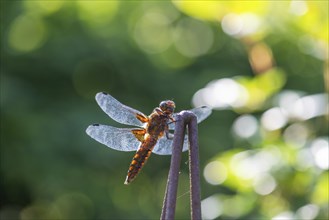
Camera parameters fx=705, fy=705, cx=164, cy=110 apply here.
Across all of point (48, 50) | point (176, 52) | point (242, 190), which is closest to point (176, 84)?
point (176, 52)

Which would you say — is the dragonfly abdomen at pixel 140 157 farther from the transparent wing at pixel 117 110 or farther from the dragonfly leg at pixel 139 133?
the transparent wing at pixel 117 110

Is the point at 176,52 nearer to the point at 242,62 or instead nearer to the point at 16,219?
the point at 242,62

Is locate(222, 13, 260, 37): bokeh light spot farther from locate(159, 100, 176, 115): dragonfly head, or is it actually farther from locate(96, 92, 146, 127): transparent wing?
locate(159, 100, 176, 115): dragonfly head

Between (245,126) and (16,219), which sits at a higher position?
(16,219)

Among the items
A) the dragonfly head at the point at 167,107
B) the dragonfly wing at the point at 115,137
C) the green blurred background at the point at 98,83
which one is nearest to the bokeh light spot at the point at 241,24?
the dragonfly wing at the point at 115,137

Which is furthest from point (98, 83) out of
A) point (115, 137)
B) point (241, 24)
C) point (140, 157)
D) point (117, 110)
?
point (140, 157)

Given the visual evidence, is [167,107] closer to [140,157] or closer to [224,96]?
[140,157]

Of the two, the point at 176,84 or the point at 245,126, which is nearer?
the point at 245,126
